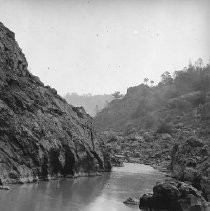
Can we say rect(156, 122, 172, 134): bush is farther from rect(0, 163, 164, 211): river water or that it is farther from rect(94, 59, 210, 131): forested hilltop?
rect(0, 163, 164, 211): river water

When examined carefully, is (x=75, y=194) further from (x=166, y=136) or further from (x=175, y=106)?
(x=175, y=106)

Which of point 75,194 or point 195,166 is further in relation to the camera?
point 195,166

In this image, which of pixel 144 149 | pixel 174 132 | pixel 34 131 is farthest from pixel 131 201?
pixel 174 132

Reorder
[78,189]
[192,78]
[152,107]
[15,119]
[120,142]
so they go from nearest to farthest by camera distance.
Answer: [78,189] < [15,119] < [120,142] < [152,107] < [192,78]

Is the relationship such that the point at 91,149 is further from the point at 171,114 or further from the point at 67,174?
the point at 171,114

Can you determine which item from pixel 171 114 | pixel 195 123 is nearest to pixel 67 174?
pixel 195 123

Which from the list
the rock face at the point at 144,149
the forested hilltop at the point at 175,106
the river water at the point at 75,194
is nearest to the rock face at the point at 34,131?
the river water at the point at 75,194
